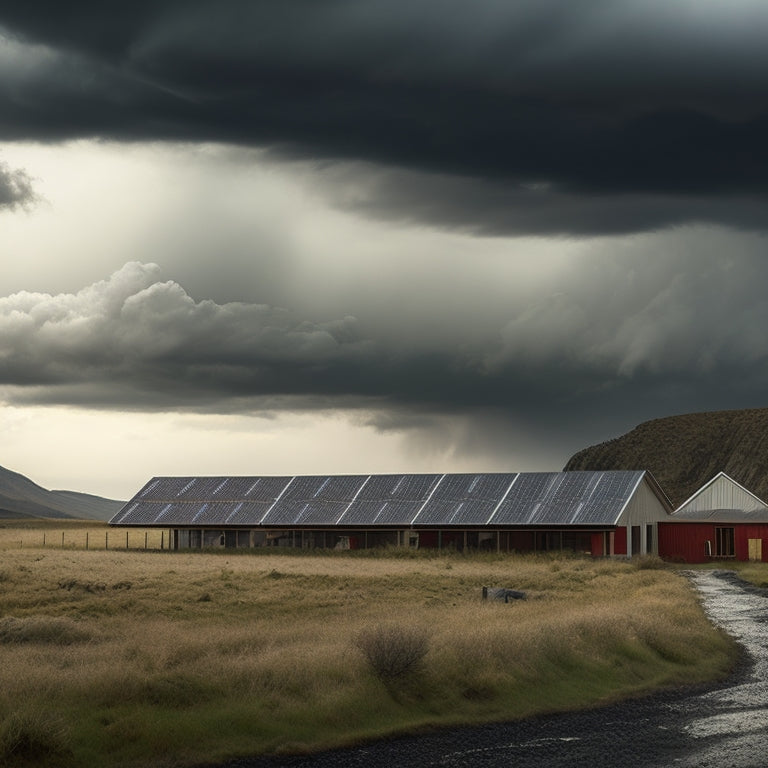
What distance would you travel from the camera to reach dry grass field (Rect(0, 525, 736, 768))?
1695cm

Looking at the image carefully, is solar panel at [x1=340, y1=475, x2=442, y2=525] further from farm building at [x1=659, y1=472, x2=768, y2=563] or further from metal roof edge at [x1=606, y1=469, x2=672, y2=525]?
farm building at [x1=659, y1=472, x2=768, y2=563]

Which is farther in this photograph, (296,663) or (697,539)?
(697,539)

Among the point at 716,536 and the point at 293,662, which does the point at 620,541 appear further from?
the point at 293,662

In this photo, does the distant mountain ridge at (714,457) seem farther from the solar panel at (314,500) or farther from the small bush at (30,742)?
the small bush at (30,742)

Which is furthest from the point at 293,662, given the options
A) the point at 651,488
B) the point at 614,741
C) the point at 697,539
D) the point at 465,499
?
the point at 651,488

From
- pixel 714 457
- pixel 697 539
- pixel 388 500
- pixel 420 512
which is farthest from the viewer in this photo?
pixel 714 457

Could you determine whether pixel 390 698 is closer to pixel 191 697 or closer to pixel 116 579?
pixel 191 697

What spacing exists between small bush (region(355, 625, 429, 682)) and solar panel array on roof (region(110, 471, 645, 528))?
47.7m

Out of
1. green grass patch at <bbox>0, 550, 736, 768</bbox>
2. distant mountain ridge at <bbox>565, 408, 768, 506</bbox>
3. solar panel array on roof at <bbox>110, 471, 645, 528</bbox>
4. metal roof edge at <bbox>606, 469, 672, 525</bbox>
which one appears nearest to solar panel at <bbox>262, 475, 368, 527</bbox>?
solar panel array on roof at <bbox>110, 471, 645, 528</bbox>

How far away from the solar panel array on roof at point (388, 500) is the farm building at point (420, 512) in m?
0.07

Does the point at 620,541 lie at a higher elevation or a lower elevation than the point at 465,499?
lower

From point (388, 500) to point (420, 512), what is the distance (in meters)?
3.58

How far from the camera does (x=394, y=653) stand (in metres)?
20.0

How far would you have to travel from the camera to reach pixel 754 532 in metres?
71.7
